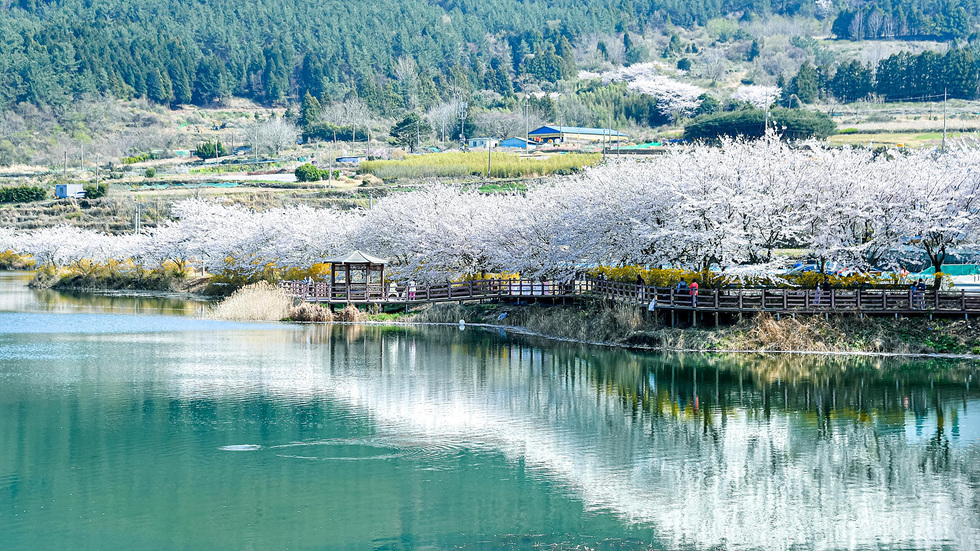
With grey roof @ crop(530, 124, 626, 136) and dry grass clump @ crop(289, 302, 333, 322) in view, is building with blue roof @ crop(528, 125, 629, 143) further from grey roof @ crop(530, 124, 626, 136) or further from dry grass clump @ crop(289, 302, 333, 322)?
dry grass clump @ crop(289, 302, 333, 322)

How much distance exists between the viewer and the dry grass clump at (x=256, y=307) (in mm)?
59688

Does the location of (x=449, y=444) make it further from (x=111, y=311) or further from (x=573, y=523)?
(x=111, y=311)

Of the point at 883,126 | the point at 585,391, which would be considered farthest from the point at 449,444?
the point at 883,126

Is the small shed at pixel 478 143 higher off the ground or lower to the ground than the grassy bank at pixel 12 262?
higher

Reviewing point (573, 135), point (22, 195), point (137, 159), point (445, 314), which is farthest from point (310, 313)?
point (137, 159)

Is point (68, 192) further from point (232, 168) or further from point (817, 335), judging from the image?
point (817, 335)

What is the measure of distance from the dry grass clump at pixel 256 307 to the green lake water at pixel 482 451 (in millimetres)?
16521

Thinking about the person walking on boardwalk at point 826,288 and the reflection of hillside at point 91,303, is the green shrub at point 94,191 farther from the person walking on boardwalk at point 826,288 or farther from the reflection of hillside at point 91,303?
the person walking on boardwalk at point 826,288

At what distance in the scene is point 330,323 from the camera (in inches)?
2259

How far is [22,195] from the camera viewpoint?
136 m

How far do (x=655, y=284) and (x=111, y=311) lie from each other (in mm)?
35792

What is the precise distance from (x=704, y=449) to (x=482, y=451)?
5536mm

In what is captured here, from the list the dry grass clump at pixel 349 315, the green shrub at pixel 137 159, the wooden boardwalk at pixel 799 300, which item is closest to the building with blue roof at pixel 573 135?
the green shrub at pixel 137 159

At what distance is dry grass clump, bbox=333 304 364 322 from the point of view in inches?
2303
